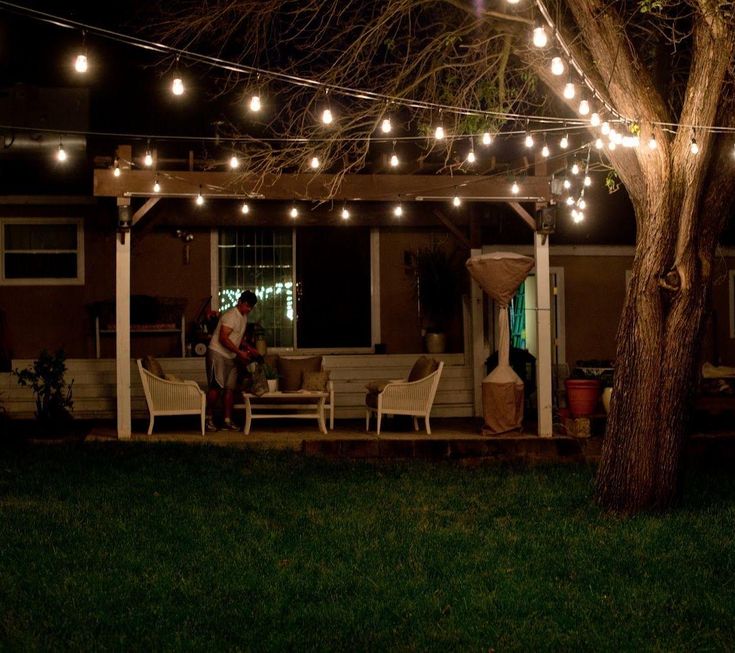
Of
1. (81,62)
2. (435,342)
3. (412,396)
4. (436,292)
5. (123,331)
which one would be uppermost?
(81,62)

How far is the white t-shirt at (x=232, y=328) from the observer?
1201 centimetres

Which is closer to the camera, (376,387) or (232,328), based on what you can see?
(232,328)

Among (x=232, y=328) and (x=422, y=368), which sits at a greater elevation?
(x=232, y=328)

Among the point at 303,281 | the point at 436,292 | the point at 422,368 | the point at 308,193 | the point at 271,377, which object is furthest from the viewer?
the point at 303,281

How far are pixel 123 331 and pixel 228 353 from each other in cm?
133

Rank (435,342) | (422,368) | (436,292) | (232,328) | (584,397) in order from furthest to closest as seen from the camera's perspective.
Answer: (436,292) → (435,342) → (422,368) → (232,328) → (584,397)

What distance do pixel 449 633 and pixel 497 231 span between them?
1092cm

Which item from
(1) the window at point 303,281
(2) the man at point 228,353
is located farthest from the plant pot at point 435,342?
(2) the man at point 228,353

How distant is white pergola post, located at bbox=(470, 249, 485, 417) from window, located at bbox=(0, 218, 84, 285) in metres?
5.80

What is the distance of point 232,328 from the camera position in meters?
12.0

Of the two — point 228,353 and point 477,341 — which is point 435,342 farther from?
point 228,353

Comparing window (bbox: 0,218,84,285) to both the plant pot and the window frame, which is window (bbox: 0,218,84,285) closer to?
the window frame

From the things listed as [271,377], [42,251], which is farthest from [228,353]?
[42,251]

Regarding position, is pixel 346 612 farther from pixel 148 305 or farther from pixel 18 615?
pixel 148 305
